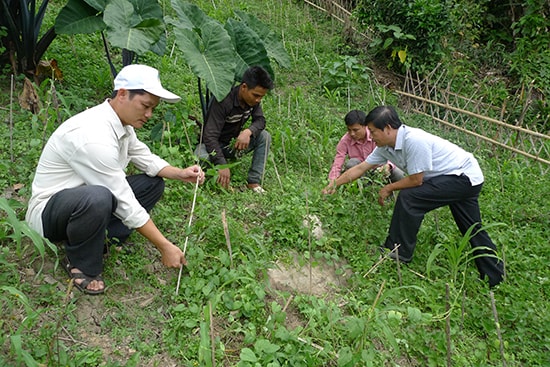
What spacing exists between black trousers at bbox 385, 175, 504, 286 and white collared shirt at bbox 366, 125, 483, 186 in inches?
2.2

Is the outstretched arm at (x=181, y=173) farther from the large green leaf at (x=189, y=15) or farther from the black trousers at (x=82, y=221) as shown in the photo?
the large green leaf at (x=189, y=15)

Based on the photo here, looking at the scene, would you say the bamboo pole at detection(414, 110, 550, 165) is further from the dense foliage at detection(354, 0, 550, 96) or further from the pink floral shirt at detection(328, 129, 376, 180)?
the pink floral shirt at detection(328, 129, 376, 180)

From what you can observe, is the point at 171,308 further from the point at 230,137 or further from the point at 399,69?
the point at 399,69

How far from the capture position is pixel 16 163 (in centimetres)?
330

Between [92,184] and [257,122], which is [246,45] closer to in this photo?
[257,122]

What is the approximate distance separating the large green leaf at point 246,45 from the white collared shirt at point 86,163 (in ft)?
6.58

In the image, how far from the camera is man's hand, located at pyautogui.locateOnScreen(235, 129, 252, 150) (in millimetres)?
3742

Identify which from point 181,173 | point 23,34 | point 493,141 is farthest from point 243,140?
point 493,141

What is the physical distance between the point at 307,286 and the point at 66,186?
1.52 metres

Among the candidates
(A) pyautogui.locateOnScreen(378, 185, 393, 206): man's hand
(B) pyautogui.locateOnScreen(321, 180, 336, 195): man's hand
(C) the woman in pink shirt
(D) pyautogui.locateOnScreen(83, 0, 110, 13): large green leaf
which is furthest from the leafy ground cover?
(D) pyautogui.locateOnScreen(83, 0, 110, 13): large green leaf

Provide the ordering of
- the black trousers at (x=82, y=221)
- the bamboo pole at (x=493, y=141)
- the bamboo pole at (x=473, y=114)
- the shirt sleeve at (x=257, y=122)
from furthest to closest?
the bamboo pole at (x=473, y=114), the bamboo pole at (x=493, y=141), the shirt sleeve at (x=257, y=122), the black trousers at (x=82, y=221)

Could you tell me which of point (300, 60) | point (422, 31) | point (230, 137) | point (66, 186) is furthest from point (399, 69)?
point (66, 186)

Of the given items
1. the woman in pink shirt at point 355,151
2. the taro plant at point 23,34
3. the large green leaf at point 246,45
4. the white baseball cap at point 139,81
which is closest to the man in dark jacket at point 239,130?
the large green leaf at point 246,45

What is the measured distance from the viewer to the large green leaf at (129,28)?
11.0ft
